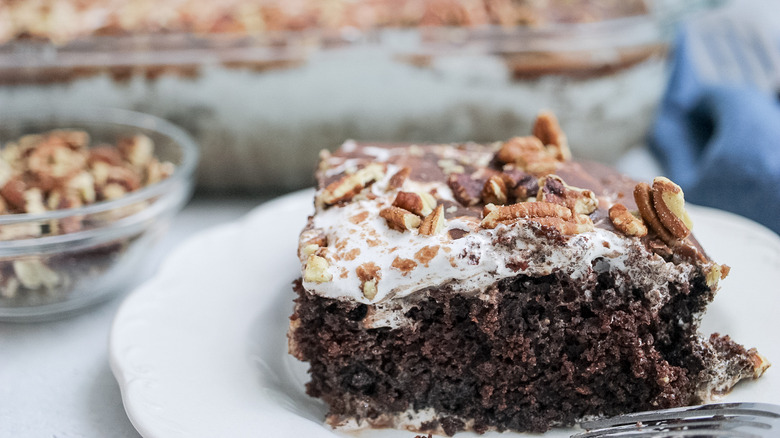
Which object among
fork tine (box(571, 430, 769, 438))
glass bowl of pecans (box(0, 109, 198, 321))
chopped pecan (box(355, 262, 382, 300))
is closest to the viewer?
fork tine (box(571, 430, 769, 438))

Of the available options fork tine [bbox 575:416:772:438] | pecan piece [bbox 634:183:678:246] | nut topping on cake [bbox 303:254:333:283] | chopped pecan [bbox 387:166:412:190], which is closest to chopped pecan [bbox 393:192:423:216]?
chopped pecan [bbox 387:166:412:190]

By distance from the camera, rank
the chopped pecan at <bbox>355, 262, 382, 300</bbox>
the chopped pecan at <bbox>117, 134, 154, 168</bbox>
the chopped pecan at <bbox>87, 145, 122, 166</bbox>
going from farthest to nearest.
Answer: the chopped pecan at <bbox>117, 134, 154, 168</bbox> < the chopped pecan at <bbox>87, 145, 122, 166</bbox> < the chopped pecan at <bbox>355, 262, 382, 300</bbox>

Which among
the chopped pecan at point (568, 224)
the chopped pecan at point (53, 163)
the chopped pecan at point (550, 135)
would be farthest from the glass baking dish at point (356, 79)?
the chopped pecan at point (568, 224)

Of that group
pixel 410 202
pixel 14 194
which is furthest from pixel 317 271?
pixel 14 194

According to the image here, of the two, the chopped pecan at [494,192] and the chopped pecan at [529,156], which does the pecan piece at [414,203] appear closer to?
the chopped pecan at [494,192]

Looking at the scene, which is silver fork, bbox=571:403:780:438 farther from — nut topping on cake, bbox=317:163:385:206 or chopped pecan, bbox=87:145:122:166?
chopped pecan, bbox=87:145:122:166

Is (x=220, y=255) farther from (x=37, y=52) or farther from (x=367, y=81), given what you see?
(x=37, y=52)
